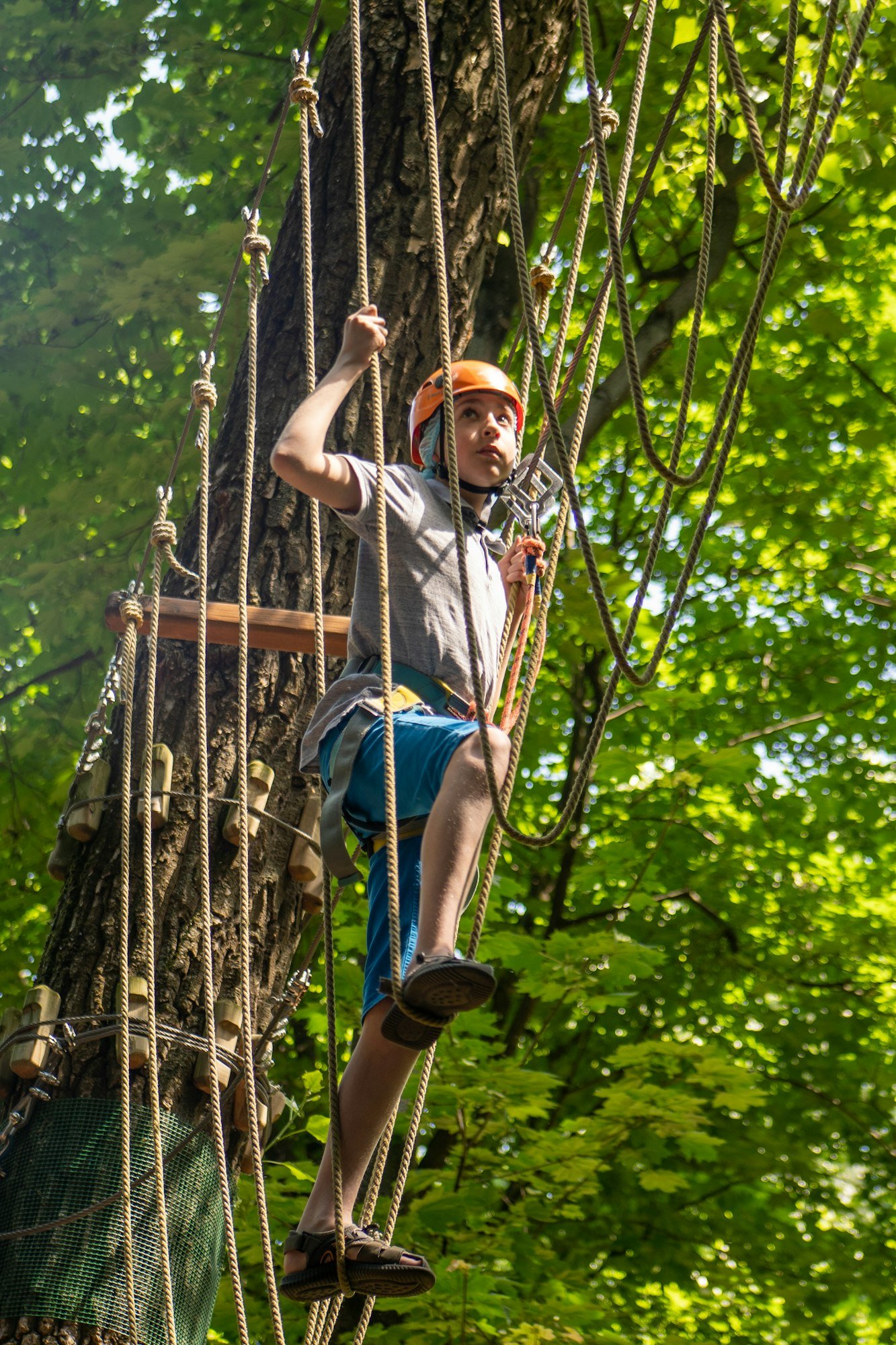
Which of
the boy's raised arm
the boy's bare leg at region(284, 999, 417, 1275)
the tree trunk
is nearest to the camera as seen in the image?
the boy's bare leg at region(284, 999, 417, 1275)

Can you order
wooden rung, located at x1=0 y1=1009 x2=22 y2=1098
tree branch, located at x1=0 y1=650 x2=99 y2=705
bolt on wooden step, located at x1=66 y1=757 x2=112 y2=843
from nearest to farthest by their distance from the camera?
wooden rung, located at x1=0 y1=1009 x2=22 y2=1098
bolt on wooden step, located at x1=66 y1=757 x2=112 y2=843
tree branch, located at x1=0 y1=650 x2=99 y2=705

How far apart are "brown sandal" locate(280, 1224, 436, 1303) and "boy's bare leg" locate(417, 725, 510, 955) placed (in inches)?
18.9

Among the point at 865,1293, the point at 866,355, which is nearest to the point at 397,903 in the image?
the point at 865,1293

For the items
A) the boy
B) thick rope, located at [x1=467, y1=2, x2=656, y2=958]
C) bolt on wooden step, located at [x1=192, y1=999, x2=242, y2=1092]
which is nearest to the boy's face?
the boy

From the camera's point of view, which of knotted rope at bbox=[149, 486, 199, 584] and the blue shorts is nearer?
the blue shorts

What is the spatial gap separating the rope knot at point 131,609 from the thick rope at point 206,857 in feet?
0.55

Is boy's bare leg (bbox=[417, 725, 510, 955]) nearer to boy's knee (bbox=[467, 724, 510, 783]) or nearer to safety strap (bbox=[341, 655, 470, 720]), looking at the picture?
boy's knee (bbox=[467, 724, 510, 783])

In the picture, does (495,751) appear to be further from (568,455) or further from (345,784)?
(568,455)

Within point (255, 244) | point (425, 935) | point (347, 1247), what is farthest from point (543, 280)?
point (347, 1247)

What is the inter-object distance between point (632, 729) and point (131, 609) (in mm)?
5183

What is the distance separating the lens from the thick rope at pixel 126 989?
2.54 metres

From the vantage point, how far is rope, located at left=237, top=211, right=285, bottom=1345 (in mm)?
2303

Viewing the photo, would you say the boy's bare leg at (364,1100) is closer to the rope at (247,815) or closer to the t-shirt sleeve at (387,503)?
the rope at (247,815)

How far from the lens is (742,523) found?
7621mm
